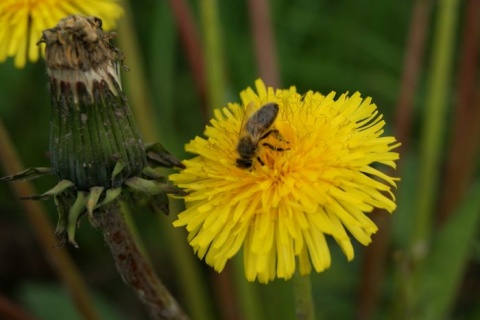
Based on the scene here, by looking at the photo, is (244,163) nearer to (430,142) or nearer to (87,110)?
(87,110)

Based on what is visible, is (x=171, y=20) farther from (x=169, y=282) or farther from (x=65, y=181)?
(x=65, y=181)

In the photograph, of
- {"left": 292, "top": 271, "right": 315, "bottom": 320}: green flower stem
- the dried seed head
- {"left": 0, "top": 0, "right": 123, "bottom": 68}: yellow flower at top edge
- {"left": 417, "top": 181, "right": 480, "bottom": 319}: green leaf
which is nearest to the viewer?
the dried seed head

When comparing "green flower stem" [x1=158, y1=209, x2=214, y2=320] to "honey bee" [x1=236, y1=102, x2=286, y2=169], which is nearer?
"honey bee" [x1=236, y1=102, x2=286, y2=169]

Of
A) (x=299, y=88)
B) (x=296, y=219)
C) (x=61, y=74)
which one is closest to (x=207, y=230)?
(x=296, y=219)

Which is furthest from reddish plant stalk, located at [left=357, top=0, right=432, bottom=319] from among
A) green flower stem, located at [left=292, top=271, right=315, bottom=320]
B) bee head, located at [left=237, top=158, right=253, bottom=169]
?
bee head, located at [left=237, top=158, right=253, bottom=169]

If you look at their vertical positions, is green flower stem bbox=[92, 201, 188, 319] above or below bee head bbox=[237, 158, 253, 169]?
below

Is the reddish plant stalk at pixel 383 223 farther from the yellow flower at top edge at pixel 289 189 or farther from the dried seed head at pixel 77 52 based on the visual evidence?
the dried seed head at pixel 77 52

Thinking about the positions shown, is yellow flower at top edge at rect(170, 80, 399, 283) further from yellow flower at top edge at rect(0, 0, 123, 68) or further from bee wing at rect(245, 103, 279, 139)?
yellow flower at top edge at rect(0, 0, 123, 68)
